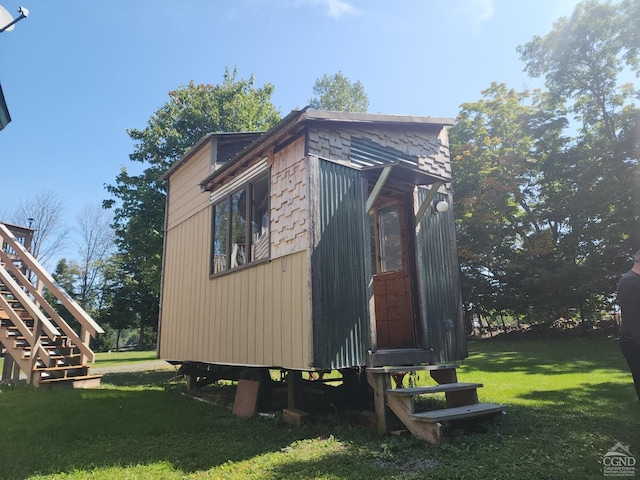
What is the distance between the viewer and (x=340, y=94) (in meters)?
24.4

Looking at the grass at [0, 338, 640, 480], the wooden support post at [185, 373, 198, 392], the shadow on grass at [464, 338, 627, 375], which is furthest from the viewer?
the shadow on grass at [464, 338, 627, 375]

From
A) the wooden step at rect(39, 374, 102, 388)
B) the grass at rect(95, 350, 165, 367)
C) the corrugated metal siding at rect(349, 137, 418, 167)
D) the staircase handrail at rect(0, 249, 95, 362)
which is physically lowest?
the grass at rect(95, 350, 165, 367)

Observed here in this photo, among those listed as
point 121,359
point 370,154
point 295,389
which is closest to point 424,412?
point 295,389

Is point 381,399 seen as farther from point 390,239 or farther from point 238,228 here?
point 238,228

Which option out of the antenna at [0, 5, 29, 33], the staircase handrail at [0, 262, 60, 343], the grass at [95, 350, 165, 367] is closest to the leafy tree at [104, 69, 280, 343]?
the staircase handrail at [0, 262, 60, 343]

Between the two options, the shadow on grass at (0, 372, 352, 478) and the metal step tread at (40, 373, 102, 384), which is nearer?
the shadow on grass at (0, 372, 352, 478)

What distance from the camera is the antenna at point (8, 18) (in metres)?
3.90

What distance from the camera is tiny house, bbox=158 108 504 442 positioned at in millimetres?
4570

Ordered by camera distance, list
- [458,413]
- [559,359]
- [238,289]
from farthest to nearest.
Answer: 1. [559,359]
2. [238,289]
3. [458,413]

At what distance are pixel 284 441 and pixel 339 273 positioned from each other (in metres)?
1.88

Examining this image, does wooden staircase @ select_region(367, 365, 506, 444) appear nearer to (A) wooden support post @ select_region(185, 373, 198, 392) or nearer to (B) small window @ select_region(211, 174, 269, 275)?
(B) small window @ select_region(211, 174, 269, 275)

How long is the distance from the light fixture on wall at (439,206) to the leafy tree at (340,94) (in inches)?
781

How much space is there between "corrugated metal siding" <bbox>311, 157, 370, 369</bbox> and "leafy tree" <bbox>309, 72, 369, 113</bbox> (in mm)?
20654

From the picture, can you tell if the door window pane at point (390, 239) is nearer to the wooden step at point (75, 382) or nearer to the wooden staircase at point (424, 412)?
the wooden staircase at point (424, 412)
